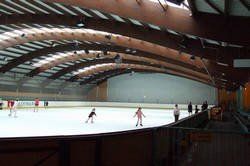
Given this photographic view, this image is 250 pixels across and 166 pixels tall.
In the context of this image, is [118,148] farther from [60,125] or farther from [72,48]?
[72,48]

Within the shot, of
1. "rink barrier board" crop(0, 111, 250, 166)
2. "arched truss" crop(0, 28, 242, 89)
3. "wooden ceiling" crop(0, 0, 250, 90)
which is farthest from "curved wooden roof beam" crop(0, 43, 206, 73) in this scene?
"rink barrier board" crop(0, 111, 250, 166)

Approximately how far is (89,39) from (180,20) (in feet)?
55.9

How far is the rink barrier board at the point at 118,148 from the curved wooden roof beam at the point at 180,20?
278 inches

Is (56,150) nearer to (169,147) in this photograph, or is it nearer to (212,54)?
(169,147)

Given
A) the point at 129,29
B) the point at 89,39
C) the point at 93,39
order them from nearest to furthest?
the point at 129,29, the point at 93,39, the point at 89,39

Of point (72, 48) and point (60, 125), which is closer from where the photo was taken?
point (60, 125)

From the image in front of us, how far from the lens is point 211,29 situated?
1472 centimetres

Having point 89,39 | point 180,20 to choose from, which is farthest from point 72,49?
point 180,20

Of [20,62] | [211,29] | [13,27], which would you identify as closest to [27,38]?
[13,27]

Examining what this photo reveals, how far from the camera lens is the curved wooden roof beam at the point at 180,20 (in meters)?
13.9

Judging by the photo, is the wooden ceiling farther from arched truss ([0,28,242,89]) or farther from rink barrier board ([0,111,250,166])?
rink barrier board ([0,111,250,166])

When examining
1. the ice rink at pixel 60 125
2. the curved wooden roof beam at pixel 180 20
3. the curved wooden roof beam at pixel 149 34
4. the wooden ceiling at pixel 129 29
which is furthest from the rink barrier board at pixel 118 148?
the curved wooden roof beam at pixel 149 34

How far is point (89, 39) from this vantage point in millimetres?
31609

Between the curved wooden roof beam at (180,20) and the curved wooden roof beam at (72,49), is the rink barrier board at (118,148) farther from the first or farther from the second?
the curved wooden roof beam at (72,49)
